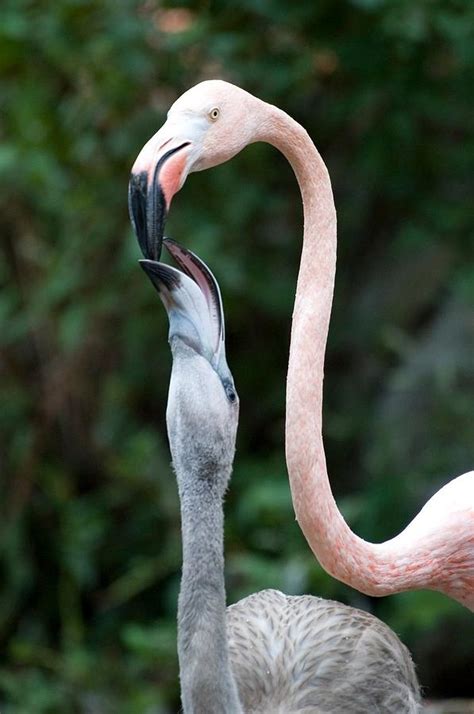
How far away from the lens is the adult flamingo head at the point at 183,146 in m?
2.45

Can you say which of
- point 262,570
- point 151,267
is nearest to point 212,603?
point 151,267

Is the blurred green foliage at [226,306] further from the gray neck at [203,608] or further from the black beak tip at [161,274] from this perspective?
the black beak tip at [161,274]

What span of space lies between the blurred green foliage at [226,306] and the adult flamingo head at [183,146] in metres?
2.21

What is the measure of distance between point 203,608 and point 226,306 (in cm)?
333

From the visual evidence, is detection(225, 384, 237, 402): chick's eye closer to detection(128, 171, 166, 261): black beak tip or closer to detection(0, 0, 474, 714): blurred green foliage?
detection(128, 171, 166, 261): black beak tip

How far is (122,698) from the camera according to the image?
5.10m

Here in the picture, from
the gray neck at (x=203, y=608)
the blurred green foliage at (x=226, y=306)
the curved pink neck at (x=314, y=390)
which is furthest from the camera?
the blurred green foliage at (x=226, y=306)

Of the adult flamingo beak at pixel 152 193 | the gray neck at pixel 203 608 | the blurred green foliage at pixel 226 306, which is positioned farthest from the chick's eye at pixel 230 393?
the blurred green foliage at pixel 226 306

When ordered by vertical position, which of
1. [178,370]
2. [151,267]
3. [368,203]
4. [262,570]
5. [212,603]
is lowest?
[262,570]

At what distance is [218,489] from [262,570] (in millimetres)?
2292

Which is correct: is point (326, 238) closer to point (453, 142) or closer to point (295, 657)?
point (295, 657)

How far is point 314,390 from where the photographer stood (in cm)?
279

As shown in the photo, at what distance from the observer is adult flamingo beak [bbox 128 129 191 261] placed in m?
2.45

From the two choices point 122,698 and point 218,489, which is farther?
point 122,698
